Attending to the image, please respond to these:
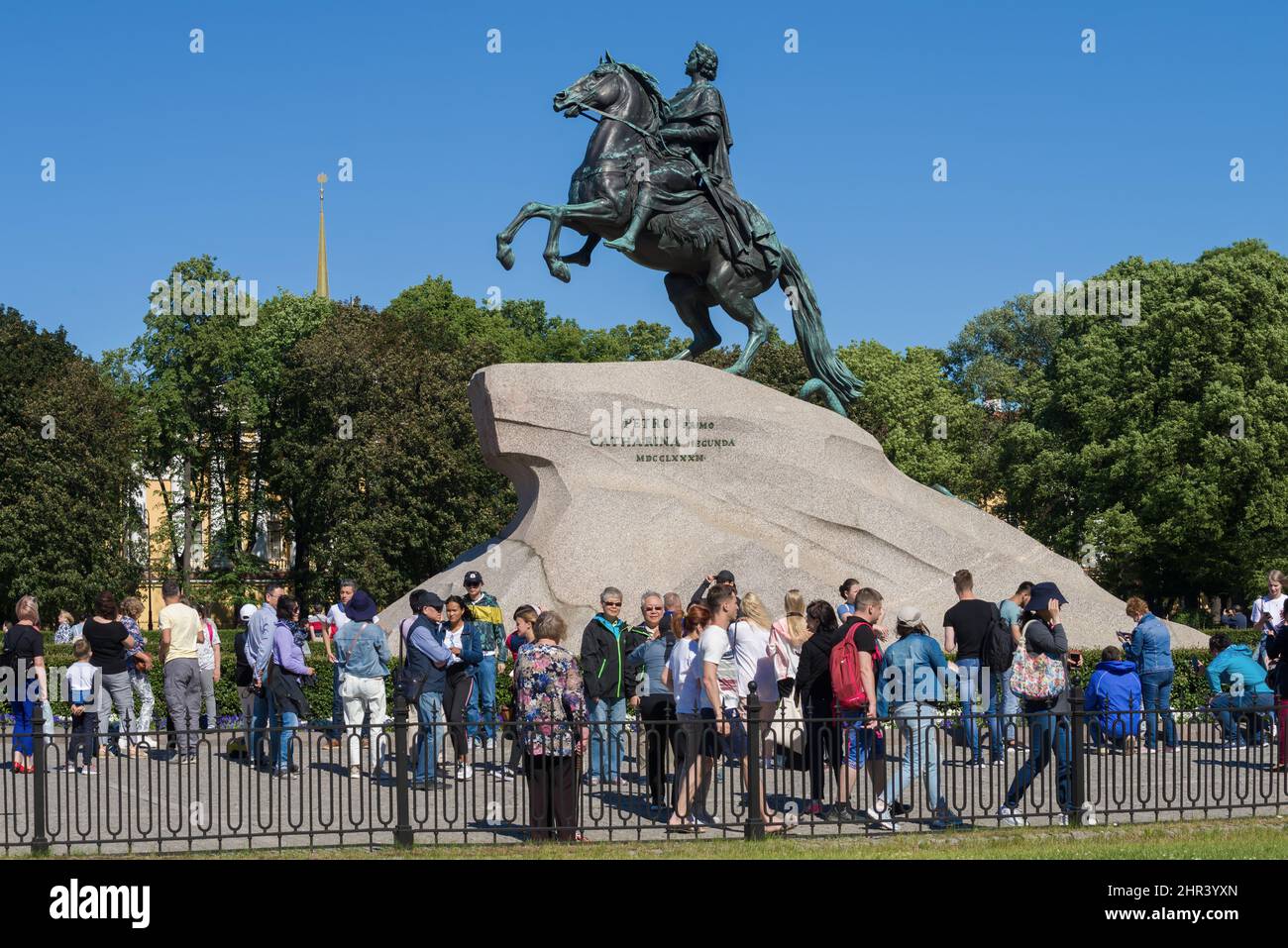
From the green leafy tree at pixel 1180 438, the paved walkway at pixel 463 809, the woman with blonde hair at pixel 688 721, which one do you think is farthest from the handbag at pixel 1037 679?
the green leafy tree at pixel 1180 438

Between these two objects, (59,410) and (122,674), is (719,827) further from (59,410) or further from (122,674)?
(59,410)

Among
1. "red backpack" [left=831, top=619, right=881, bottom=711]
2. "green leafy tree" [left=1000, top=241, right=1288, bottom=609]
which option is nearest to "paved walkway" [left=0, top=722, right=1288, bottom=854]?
"red backpack" [left=831, top=619, right=881, bottom=711]

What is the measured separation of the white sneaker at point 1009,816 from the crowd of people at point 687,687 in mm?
33

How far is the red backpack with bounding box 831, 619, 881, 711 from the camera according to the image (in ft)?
35.6

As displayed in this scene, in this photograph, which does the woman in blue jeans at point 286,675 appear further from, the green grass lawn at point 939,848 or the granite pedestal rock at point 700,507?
the granite pedestal rock at point 700,507

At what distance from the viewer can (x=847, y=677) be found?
1087 cm

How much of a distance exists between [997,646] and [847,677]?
2.77 metres

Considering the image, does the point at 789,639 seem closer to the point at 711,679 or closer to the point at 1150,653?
the point at 711,679

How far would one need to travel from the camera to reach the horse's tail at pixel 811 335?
68.9 ft

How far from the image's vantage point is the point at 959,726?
12922 millimetres

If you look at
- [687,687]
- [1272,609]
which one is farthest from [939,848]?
[1272,609]
